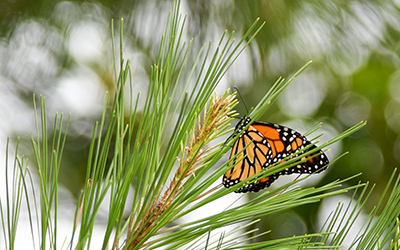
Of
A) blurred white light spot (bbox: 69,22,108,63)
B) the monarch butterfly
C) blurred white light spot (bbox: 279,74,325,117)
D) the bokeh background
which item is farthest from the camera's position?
blurred white light spot (bbox: 279,74,325,117)

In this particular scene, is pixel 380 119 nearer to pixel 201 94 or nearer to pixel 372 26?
pixel 372 26

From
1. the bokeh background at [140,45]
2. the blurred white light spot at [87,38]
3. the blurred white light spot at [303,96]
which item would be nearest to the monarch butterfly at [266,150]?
the bokeh background at [140,45]

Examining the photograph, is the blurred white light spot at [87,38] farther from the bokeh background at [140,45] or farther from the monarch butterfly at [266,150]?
the monarch butterfly at [266,150]

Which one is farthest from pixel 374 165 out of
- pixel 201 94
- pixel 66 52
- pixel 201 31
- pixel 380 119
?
pixel 201 94

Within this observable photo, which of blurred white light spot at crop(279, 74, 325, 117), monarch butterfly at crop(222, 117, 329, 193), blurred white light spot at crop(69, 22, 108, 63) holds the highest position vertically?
blurred white light spot at crop(69, 22, 108, 63)

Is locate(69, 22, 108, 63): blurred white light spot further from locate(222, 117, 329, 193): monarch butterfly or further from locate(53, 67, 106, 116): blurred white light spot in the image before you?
locate(222, 117, 329, 193): monarch butterfly

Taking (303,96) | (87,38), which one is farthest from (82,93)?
(303,96)

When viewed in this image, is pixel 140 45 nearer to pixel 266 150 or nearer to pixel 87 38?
pixel 87 38

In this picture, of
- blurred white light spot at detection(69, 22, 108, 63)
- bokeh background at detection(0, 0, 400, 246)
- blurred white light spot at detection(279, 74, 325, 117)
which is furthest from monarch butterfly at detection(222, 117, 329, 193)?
blurred white light spot at detection(279, 74, 325, 117)

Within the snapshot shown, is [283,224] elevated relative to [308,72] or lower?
lower

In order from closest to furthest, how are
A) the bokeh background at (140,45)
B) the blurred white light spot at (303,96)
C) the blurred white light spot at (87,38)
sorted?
the bokeh background at (140,45), the blurred white light spot at (87,38), the blurred white light spot at (303,96)

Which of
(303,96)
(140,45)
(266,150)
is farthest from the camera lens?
(303,96)
